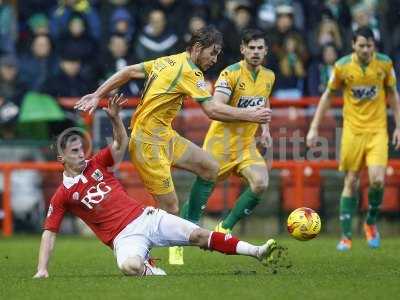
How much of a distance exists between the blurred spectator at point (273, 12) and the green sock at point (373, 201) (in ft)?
17.3

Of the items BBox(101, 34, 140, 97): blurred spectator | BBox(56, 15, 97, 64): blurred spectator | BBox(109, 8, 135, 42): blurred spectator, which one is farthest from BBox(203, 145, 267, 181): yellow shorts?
BBox(109, 8, 135, 42): blurred spectator

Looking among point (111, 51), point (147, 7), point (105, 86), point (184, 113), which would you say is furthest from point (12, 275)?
point (147, 7)

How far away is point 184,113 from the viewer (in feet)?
56.2

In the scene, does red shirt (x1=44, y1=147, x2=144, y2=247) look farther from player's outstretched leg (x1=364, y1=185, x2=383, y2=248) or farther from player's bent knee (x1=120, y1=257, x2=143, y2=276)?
player's outstretched leg (x1=364, y1=185, x2=383, y2=248)

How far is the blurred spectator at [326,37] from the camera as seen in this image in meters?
18.3

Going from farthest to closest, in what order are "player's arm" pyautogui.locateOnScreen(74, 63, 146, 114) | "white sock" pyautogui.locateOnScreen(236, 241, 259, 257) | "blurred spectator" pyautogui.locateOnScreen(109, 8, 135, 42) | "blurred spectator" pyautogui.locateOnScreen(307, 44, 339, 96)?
"blurred spectator" pyautogui.locateOnScreen(109, 8, 135, 42), "blurred spectator" pyautogui.locateOnScreen(307, 44, 339, 96), "player's arm" pyautogui.locateOnScreen(74, 63, 146, 114), "white sock" pyautogui.locateOnScreen(236, 241, 259, 257)

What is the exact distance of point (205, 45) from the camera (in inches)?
443

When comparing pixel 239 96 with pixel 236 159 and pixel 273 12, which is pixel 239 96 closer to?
pixel 236 159

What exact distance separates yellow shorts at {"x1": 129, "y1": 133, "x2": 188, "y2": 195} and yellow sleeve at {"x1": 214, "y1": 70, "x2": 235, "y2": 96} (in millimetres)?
1210

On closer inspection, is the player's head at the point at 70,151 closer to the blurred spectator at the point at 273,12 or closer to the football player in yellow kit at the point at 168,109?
the football player in yellow kit at the point at 168,109

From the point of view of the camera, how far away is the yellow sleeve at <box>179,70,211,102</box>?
36.8ft

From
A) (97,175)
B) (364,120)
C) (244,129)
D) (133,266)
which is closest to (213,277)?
(133,266)

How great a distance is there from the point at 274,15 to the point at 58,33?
3419mm

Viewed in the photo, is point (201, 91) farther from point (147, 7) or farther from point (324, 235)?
point (147, 7)
